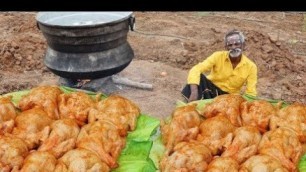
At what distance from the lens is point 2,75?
30.9ft

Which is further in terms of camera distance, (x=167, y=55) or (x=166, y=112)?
(x=167, y=55)

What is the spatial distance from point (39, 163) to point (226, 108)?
6.57ft

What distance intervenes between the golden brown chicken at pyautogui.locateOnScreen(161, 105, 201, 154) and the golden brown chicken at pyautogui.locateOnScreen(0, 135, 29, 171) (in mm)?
1310

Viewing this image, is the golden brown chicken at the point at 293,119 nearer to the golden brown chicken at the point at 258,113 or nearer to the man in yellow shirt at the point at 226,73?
the golden brown chicken at the point at 258,113

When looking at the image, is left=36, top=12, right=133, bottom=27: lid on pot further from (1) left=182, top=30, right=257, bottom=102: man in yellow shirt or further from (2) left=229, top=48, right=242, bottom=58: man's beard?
(2) left=229, top=48, right=242, bottom=58: man's beard

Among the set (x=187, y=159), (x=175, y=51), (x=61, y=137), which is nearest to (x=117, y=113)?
(x=61, y=137)

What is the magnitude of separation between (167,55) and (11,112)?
5726 mm

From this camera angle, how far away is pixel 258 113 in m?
4.92

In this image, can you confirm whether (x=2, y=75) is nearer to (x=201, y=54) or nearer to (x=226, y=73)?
(x=201, y=54)

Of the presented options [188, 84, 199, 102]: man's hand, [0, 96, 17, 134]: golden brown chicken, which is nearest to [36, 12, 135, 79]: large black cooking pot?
[188, 84, 199, 102]: man's hand

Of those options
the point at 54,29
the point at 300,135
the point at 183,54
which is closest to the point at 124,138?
the point at 300,135

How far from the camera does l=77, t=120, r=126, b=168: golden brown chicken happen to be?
4340mm

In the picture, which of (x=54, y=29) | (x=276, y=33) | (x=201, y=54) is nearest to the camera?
(x=54, y=29)

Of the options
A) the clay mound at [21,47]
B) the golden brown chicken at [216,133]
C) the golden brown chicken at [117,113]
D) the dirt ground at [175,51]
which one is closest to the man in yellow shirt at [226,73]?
the dirt ground at [175,51]
